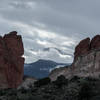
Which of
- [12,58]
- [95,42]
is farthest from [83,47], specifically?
[12,58]

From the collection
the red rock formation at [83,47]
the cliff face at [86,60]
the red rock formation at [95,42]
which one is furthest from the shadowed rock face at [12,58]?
the red rock formation at [95,42]

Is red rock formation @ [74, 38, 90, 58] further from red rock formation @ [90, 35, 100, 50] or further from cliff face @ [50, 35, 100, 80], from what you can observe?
red rock formation @ [90, 35, 100, 50]

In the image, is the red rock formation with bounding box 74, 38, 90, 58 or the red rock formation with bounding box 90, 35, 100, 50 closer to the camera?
the red rock formation with bounding box 90, 35, 100, 50

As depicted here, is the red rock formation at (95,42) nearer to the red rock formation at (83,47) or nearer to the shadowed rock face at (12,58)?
the red rock formation at (83,47)

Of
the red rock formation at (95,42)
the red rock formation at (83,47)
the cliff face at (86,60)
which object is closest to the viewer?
the cliff face at (86,60)

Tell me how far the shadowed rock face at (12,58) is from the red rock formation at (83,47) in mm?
23830

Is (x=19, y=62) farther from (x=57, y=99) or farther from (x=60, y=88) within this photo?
(x=57, y=99)

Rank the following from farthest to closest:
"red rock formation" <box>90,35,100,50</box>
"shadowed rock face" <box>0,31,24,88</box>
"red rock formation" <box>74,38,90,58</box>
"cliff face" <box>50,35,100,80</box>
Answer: "red rock formation" <box>74,38,90,58</box> < "red rock formation" <box>90,35,100,50</box> < "cliff face" <box>50,35,100,80</box> < "shadowed rock face" <box>0,31,24,88</box>

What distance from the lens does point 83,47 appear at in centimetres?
12075

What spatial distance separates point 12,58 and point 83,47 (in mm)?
28493

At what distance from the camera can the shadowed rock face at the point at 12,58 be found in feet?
335

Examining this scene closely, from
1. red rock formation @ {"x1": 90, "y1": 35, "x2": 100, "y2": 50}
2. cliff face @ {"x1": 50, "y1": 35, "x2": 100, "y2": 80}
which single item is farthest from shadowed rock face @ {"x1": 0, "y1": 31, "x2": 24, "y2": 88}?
red rock formation @ {"x1": 90, "y1": 35, "x2": 100, "y2": 50}

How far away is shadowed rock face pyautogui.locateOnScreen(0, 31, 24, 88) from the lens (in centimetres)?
10212

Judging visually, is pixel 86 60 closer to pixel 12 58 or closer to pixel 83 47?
pixel 83 47
